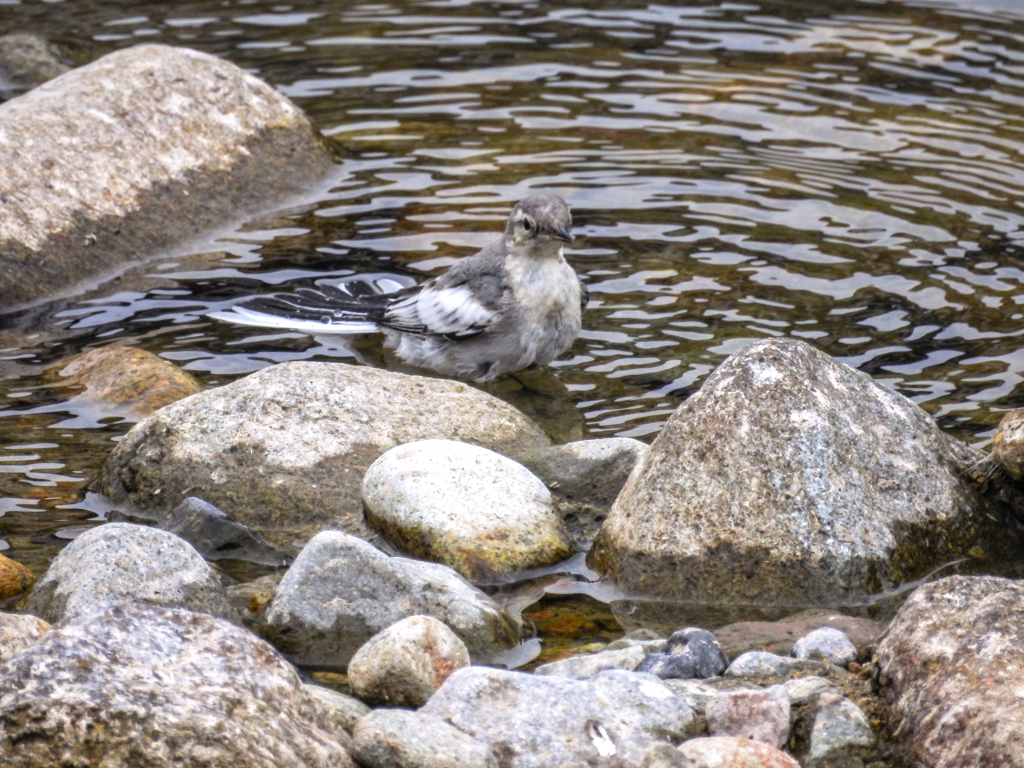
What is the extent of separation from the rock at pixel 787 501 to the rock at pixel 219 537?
1.57m

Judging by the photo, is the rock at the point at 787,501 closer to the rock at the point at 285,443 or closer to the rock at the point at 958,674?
the rock at the point at 958,674

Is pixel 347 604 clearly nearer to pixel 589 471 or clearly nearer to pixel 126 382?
pixel 589 471

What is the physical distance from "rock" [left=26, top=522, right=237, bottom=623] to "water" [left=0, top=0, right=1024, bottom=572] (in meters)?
0.99

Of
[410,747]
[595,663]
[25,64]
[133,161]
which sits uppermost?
[25,64]

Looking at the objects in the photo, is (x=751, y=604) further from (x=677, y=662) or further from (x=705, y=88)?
(x=705, y=88)

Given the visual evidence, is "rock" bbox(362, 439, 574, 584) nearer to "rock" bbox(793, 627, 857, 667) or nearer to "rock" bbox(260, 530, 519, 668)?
"rock" bbox(260, 530, 519, 668)

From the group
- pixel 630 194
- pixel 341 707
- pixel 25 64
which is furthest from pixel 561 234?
pixel 25 64

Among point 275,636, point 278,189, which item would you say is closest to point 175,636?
point 275,636

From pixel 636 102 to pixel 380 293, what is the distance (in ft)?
15.8

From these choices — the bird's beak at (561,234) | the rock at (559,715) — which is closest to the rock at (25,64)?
the bird's beak at (561,234)

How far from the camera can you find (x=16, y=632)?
182 inches

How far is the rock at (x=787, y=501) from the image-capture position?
5.79 metres

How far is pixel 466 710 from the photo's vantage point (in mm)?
4375

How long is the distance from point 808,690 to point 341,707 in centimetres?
160
